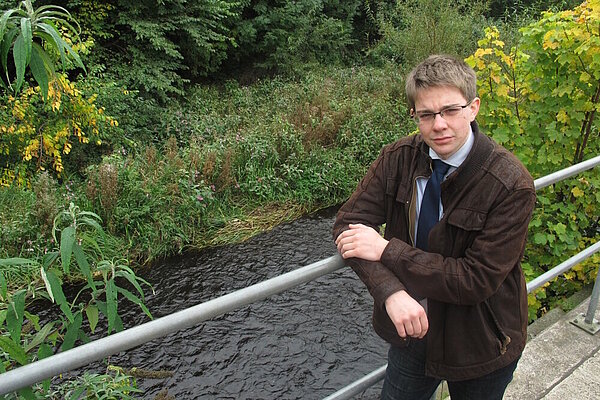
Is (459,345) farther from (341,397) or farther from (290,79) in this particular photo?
(290,79)

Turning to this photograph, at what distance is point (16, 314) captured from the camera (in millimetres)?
1505

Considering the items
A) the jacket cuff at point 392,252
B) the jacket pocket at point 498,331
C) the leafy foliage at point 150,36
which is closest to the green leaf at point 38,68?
the jacket cuff at point 392,252

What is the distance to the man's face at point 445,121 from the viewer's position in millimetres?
1559

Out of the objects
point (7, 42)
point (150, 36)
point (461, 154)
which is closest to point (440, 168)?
point (461, 154)

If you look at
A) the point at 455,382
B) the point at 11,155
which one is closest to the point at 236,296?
the point at 455,382

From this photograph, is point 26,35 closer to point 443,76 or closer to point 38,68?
point 38,68

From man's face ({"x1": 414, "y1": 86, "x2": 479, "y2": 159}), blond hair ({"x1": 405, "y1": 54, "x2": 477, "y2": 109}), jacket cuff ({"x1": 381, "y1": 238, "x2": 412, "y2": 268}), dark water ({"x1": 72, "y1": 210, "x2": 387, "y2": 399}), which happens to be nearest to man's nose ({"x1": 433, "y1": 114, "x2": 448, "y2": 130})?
man's face ({"x1": 414, "y1": 86, "x2": 479, "y2": 159})

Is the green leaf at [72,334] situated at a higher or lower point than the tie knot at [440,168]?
lower

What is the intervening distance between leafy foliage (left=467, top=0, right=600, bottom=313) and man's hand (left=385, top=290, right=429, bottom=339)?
2711 millimetres

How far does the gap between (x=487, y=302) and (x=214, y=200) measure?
21.1 ft

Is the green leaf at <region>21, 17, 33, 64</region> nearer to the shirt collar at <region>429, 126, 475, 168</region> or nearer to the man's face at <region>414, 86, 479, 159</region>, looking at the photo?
the man's face at <region>414, 86, 479, 159</region>

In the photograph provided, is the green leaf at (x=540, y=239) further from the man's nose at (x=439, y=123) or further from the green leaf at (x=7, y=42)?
the green leaf at (x=7, y=42)

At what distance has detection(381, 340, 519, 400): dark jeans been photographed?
5.72 feet

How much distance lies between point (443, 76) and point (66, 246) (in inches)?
50.5
